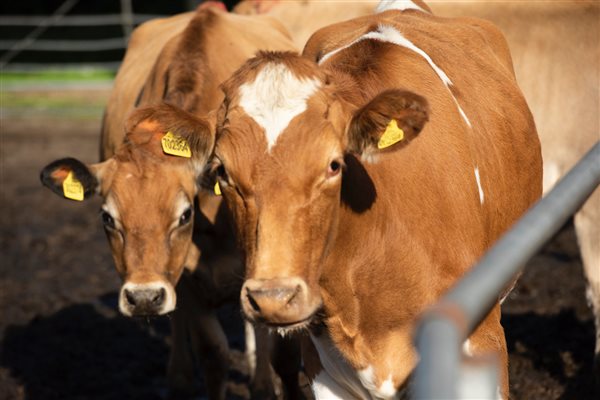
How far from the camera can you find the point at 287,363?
4.87m

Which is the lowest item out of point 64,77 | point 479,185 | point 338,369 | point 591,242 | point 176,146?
point 64,77

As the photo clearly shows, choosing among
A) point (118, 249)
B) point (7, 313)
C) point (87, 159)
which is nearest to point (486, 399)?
point (118, 249)

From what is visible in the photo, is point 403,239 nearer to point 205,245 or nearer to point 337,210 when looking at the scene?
Answer: point 337,210

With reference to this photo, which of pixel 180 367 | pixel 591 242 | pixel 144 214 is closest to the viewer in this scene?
pixel 144 214

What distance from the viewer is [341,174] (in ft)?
10.3

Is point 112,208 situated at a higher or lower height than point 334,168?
lower

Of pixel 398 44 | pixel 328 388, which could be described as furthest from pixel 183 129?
pixel 328 388

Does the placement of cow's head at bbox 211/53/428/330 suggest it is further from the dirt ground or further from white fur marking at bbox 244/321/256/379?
white fur marking at bbox 244/321/256/379

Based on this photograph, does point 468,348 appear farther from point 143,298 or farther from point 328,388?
point 143,298

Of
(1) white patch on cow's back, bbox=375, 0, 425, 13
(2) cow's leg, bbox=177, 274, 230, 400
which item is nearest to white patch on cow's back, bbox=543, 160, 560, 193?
(1) white patch on cow's back, bbox=375, 0, 425, 13

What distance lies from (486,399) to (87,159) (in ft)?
34.8

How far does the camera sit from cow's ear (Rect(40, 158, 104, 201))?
4.94 meters

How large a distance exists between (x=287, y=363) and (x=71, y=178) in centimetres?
141

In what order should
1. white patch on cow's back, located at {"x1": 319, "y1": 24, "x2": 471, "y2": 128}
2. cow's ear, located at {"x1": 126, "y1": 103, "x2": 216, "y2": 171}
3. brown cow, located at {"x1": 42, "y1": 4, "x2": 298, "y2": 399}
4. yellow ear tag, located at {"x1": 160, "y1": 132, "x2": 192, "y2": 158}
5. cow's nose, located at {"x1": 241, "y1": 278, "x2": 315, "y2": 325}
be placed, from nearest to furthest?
cow's nose, located at {"x1": 241, "y1": 278, "x2": 315, "y2": 325} < cow's ear, located at {"x1": 126, "y1": 103, "x2": 216, "y2": 171} < yellow ear tag, located at {"x1": 160, "y1": 132, "x2": 192, "y2": 158} < white patch on cow's back, located at {"x1": 319, "y1": 24, "x2": 471, "y2": 128} < brown cow, located at {"x1": 42, "y1": 4, "x2": 298, "y2": 399}
